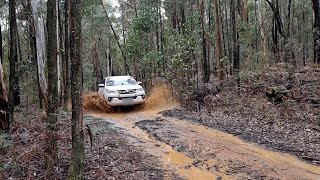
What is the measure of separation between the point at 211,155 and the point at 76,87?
336 centimetres

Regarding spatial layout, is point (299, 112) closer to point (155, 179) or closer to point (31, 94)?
point (155, 179)

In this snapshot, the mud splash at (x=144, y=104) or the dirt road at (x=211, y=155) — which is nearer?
the dirt road at (x=211, y=155)

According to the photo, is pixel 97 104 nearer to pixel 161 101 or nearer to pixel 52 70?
pixel 161 101

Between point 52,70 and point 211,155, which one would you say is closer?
point 52,70

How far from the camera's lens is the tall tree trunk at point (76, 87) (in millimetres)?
5145

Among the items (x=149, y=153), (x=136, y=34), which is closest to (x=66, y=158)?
(x=149, y=153)

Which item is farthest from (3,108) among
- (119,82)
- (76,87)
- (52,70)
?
(119,82)

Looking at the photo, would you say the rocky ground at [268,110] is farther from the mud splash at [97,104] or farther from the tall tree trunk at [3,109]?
the tall tree trunk at [3,109]

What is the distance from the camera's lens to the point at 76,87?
5188mm

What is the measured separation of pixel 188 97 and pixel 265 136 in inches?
252

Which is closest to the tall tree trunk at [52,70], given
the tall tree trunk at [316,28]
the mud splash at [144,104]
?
the mud splash at [144,104]

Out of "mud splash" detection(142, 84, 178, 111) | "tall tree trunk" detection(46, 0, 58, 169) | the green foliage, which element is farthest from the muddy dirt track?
the green foliage

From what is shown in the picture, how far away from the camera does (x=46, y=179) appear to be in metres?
5.61

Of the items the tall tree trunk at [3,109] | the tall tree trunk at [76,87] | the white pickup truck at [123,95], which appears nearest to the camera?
the tall tree trunk at [76,87]
